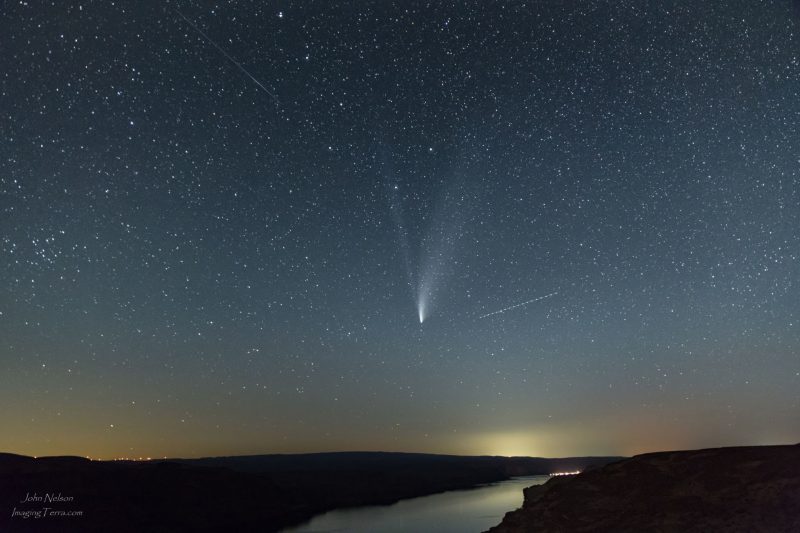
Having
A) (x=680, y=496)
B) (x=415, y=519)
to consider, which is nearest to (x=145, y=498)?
(x=415, y=519)

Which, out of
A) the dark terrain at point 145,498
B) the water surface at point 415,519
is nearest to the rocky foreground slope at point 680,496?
the water surface at point 415,519

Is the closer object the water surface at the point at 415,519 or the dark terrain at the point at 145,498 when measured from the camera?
the dark terrain at the point at 145,498

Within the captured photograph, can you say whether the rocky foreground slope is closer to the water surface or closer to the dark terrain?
the water surface

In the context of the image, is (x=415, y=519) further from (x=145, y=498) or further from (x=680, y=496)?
(x=680, y=496)

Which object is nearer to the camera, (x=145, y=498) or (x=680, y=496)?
(x=680, y=496)

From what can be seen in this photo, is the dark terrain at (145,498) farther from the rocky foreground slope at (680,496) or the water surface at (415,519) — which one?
the rocky foreground slope at (680,496)

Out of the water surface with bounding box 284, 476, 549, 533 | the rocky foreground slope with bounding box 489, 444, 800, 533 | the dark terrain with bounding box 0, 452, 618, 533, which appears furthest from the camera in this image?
the water surface with bounding box 284, 476, 549, 533

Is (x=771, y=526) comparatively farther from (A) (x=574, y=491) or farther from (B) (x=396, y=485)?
(B) (x=396, y=485)

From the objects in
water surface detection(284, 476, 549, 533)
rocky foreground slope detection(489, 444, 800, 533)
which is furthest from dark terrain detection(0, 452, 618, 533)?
rocky foreground slope detection(489, 444, 800, 533)
